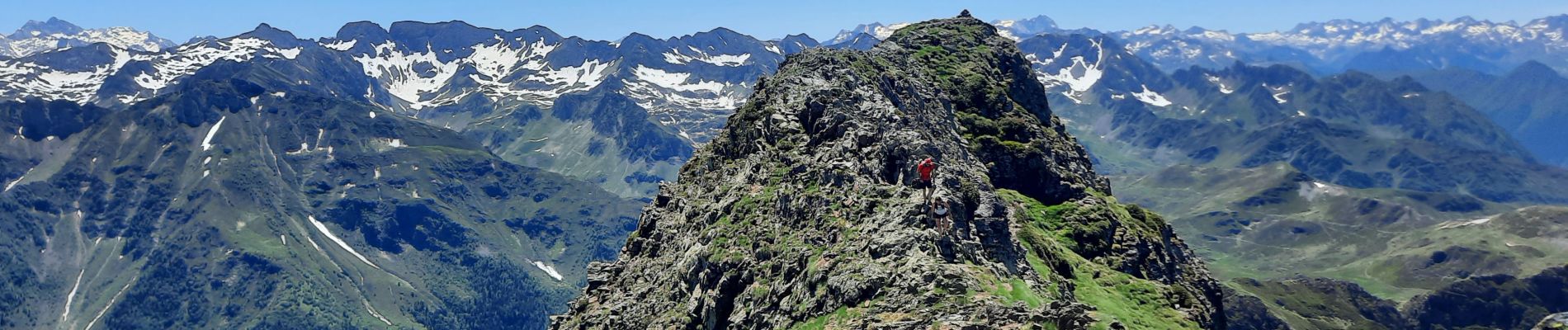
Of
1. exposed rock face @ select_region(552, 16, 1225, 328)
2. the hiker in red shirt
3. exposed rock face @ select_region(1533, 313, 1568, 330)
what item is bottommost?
exposed rock face @ select_region(1533, 313, 1568, 330)

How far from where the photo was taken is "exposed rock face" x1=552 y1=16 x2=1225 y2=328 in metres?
105

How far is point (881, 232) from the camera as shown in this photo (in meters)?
112

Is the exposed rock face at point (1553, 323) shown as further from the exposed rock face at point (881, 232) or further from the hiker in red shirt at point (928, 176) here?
the hiker in red shirt at point (928, 176)

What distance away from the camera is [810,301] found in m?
108

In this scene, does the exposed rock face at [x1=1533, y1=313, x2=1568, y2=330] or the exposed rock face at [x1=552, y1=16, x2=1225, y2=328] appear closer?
the exposed rock face at [x1=552, y1=16, x2=1225, y2=328]

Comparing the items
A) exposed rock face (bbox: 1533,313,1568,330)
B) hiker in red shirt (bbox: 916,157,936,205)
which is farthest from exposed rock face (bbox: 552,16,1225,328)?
exposed rock face (bbox: 1533,313,1568,330)

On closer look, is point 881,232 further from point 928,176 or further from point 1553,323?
point 1553,323

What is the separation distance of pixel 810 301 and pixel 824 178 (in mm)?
23240

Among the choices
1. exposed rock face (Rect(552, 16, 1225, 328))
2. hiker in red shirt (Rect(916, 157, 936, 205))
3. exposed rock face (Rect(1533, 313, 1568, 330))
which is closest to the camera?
exposed rock face (Rect(552, 16, 1225, 328))

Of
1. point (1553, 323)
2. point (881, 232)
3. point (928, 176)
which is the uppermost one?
point (928, 176)

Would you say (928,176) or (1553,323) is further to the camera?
(1553,323)

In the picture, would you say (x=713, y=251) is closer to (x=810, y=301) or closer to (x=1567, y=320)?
(x=810, y=301)

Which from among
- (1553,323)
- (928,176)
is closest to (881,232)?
(928,176)

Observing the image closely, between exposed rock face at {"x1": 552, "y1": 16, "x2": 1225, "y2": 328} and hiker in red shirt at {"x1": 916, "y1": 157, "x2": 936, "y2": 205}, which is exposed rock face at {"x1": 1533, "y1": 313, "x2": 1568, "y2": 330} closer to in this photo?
exposed rock face at {"x1": 552, "y1": 16, "x2": 1225, "y2": 328}
